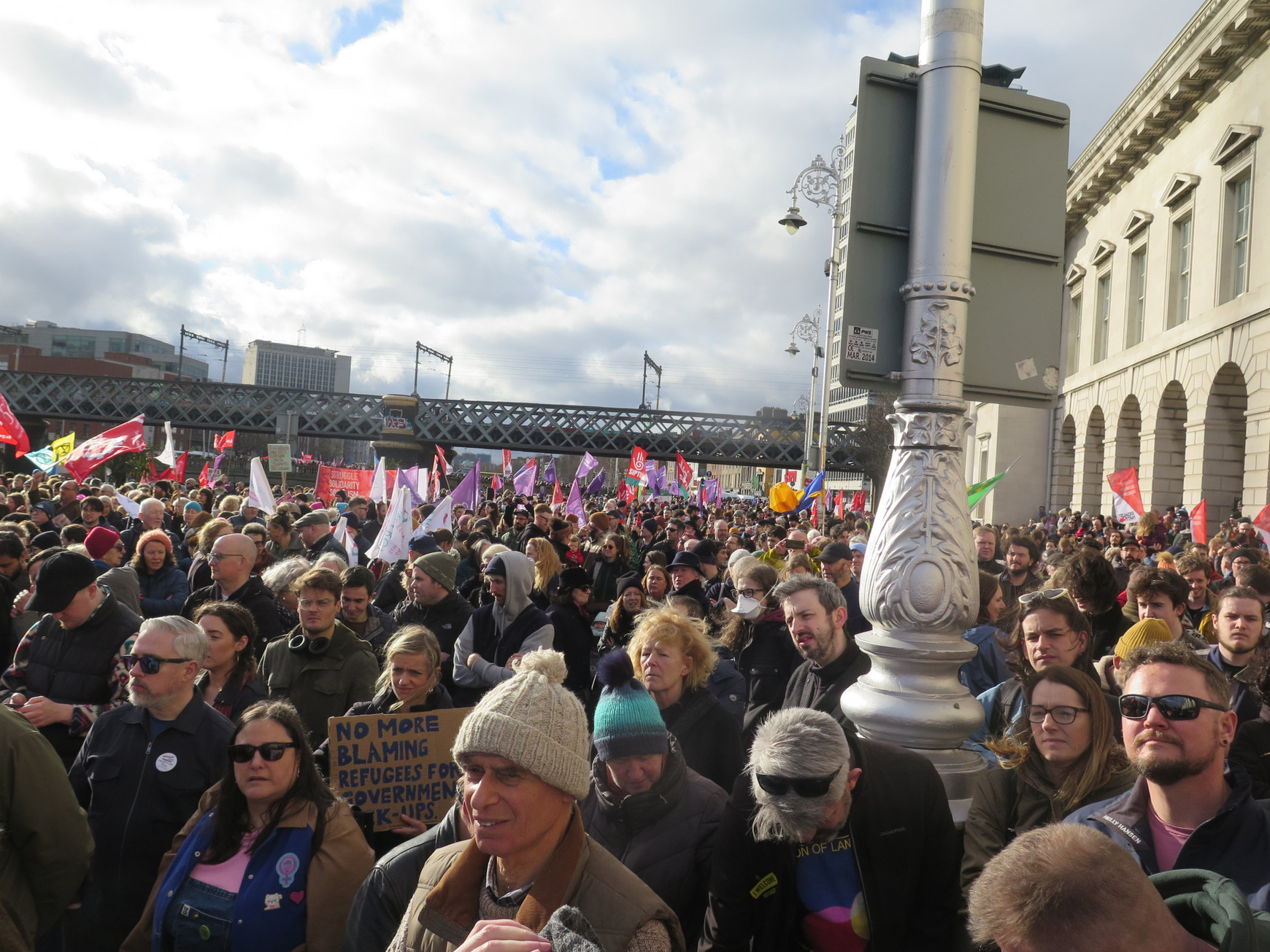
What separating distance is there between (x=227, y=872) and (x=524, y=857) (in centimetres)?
163

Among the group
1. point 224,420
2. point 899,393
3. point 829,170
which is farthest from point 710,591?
point 224,420

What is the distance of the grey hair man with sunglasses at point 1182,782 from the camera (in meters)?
2.57

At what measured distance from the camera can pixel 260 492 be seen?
14109 millimetres

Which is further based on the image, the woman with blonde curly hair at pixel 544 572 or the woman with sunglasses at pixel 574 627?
the woman with blonde curly hair at pixel 544 572

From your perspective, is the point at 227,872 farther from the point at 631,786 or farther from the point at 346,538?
the point at 346,538

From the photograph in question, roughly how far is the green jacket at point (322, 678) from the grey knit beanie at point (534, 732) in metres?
3.12

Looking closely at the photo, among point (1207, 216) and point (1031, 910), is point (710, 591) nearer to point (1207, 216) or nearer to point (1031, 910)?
point (1031, 910)

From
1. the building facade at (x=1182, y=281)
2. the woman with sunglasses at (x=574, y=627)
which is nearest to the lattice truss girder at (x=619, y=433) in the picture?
the building facade at (x=1182, y=281)

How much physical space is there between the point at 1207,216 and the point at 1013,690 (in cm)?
2620

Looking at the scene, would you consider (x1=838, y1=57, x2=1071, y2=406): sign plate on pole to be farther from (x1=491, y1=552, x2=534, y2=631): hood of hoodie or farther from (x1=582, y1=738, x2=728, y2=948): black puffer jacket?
(x1=491, y1=552, x2=534, y2=631): hood of hoodie

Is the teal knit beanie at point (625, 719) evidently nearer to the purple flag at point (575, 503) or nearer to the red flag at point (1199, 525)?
the red flag at point (1199, 525)

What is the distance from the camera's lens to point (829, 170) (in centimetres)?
2261

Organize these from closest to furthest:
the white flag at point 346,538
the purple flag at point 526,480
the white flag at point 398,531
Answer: the white flag at point 398,531, the white flag at point 346,538, the purple flag at point 526,480

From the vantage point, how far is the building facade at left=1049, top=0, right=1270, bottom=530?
2264 cm
